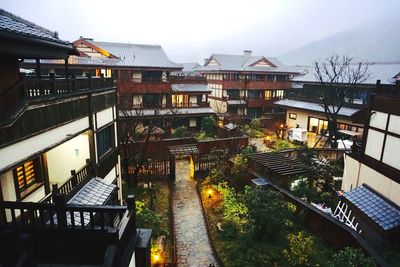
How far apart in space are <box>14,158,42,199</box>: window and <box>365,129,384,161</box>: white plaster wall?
55.7 feet

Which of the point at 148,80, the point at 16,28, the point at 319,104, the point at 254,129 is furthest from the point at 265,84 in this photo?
the point at 16,28

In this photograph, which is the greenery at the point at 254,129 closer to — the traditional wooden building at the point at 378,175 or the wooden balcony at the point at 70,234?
the traditional wooden building at the point at 378,175

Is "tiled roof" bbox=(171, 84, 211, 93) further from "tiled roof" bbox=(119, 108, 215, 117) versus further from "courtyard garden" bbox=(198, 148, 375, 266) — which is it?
"courtyard garden" bbox=(198, 148, 375, 266)

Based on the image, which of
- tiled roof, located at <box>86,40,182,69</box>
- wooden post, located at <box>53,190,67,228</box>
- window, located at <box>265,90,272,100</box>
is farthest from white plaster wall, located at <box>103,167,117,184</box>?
window, located at <box>265,90,272,100</box>

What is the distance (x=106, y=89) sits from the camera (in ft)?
44.2

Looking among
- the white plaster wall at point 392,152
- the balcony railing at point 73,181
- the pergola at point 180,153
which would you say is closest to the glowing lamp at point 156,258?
the balcony railing at point 73,181

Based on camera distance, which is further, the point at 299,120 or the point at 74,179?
the point at 299,120

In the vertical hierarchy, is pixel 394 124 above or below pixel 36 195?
above

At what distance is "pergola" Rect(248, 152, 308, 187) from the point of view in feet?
56.5

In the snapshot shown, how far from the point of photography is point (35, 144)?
7762 millimetres

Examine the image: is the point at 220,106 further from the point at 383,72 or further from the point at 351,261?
the point at 351,261

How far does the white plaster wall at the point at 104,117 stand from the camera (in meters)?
12.7

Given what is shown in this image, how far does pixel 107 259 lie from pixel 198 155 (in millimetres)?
16544

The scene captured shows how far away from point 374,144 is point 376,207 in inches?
155
